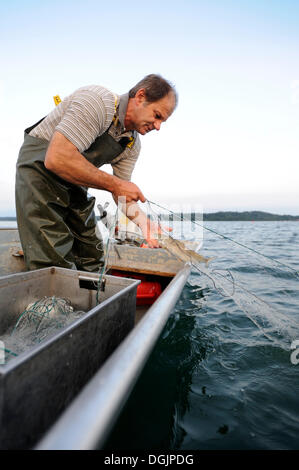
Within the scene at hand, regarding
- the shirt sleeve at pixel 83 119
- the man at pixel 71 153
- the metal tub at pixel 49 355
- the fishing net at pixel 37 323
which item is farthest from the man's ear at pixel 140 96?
the fishing net at pixel 37 323

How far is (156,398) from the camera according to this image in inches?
70.7

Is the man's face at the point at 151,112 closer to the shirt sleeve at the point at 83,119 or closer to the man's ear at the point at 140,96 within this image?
the man's ear at the point at 140,96

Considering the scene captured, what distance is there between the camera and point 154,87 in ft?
6.64

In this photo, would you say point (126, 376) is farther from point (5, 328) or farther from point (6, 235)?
point (6, 235)

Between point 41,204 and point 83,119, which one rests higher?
point 83,119

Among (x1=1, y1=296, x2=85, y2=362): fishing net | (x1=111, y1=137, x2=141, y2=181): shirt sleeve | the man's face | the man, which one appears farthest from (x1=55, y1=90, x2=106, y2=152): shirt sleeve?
(x1=1, y1=296, x2=85, y2=362): fishing net

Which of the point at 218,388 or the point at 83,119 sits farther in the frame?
the point at 218,388

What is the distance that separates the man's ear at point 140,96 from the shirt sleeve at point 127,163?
62 centimetres

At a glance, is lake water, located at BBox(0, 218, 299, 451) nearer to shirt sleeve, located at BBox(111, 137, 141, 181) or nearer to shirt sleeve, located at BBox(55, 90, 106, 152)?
shirt sleeve, located at BBox(111, 137, 141, 181)

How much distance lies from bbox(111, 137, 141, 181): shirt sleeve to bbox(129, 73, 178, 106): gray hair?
667 mm

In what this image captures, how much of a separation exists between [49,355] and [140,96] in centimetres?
193

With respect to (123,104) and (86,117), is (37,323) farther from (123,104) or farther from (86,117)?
(123,104)

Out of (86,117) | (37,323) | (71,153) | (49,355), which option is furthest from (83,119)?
(49,355)

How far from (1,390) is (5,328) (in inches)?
44.1
